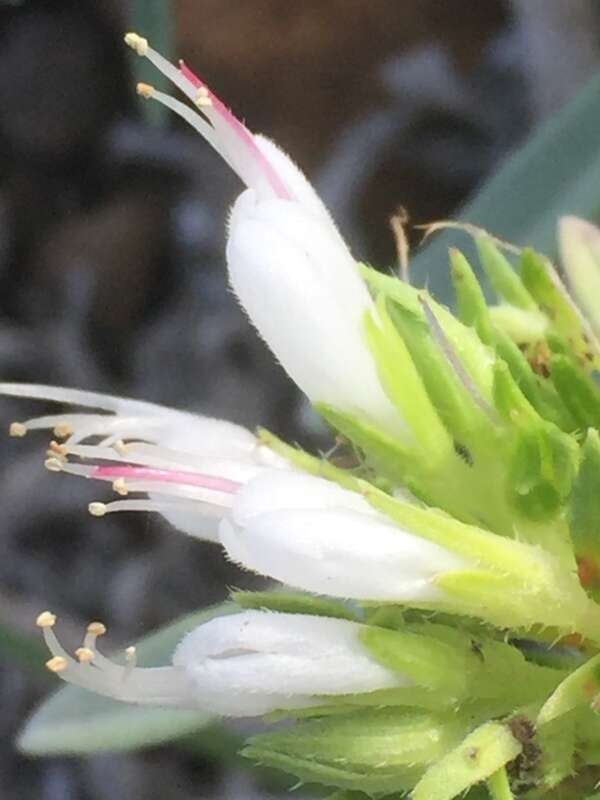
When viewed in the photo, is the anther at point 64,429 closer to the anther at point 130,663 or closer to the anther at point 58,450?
the anther at point 58,450

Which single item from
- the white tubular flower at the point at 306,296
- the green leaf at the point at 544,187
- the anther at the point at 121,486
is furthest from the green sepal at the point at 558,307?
the green leaf at the point at 544,187

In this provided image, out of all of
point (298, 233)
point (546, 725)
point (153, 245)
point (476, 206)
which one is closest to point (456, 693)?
point (546, 725)

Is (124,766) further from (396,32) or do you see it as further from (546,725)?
(546,725)

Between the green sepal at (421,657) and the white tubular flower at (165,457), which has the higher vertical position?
the white tubular flower at (165,457)

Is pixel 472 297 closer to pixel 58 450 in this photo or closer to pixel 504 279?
pixel 504 279

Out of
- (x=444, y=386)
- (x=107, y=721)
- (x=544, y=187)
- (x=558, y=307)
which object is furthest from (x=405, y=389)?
(x=544, y=187)

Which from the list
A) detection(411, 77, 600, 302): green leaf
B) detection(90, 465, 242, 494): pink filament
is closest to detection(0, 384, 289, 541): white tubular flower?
detection(90, 465, 242, 494): pink filament
